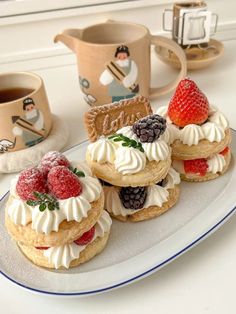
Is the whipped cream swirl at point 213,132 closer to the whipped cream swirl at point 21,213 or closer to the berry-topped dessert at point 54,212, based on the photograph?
the berry-topped dessert at point 54,212

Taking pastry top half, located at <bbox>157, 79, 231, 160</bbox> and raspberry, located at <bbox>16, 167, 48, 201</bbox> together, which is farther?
pastry top half, located at <bbox>157, 79, 231, 160</bbox>

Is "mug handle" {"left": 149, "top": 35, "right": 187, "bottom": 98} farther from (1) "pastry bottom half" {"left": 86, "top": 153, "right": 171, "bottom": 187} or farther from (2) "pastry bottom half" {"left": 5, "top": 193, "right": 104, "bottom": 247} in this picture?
(2) "pastry bottom half" {"left": 5, "top": 193, "right": 104, "bottom": 247}

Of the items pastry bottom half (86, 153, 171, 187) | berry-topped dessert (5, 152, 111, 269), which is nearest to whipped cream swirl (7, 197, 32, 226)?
berry-topped dessert (5, 152, 111, 269)

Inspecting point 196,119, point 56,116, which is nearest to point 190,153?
point 196,119

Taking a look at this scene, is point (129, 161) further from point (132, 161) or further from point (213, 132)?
point (213, 132)

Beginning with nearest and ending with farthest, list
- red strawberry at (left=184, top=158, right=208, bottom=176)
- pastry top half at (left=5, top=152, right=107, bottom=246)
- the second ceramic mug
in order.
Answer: pastry top half at (left=5, top=152, right=107, bottom=246) → red strawberry at (left=184, top=158, right=208, bottom=176) → the second ceramic mug

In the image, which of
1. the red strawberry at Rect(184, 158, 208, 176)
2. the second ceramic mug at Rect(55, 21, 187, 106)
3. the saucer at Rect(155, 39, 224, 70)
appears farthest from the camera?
the saucer at Rect(155, 39, 224, 70)

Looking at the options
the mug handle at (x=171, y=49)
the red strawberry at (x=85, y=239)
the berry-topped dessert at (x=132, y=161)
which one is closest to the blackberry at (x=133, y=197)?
the berry-topped dessert at (x=132, y=161)

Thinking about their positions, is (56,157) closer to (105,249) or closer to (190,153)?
(105,249)
